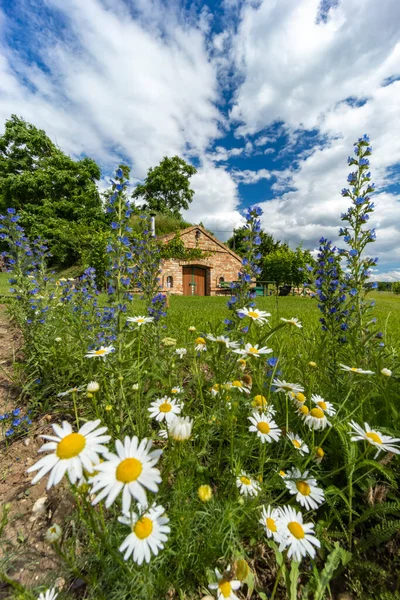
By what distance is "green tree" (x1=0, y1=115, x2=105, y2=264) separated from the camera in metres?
18.8

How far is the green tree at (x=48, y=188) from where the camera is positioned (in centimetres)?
1875

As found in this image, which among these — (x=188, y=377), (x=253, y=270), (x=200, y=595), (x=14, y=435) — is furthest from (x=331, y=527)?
(x=14, y=435)

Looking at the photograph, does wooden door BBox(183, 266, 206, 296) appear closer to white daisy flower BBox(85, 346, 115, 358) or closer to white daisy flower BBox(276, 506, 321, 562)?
white daisy flower BBox(85, 346, 115, 358)

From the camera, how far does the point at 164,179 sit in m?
29.8

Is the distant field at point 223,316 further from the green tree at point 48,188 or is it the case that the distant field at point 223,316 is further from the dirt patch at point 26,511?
the green tree at point 48,188

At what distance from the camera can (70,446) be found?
27.0 inches

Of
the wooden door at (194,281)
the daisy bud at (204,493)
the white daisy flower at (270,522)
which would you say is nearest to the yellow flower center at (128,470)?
the daisy bud at (204,493)

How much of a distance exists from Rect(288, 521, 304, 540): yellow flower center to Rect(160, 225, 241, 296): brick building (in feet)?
53.6

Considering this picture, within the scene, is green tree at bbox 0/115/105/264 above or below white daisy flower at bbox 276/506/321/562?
above

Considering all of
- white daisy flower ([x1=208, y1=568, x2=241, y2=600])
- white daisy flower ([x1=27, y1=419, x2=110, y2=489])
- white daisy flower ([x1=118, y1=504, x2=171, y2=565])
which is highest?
white daisy flower ([x1=27, y1=419, x2=110, y2=489])

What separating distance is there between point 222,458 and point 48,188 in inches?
966

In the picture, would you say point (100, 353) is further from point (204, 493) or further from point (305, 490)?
point (305, 490)

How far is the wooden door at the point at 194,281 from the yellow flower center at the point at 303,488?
17.2m

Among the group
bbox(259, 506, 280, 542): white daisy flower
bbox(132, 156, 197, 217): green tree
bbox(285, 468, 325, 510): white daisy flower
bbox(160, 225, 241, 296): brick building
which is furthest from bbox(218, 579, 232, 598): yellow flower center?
bbox(132, 156, 197, 217): green tree
